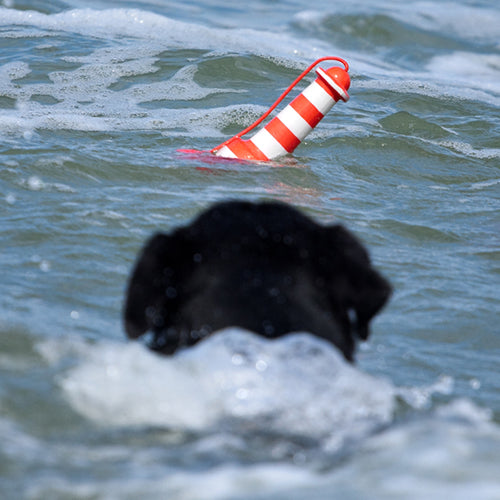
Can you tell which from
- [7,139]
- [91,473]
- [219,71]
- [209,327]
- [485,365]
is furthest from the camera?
[219,71]

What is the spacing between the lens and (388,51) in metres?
15.7

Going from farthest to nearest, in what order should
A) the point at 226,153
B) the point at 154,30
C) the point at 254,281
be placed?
the point at 154,30, the point at 226,153, the point at 254,281

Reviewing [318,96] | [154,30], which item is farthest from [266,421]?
[154,30]

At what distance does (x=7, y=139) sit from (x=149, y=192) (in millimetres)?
1788

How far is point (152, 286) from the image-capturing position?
3.33 m

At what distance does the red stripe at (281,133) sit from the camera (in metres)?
7.71

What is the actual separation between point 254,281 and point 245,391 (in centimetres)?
44

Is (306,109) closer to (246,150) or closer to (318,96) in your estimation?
(318,96)

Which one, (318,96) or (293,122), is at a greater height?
(318,96)

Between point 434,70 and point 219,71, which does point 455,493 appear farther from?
point 434,70

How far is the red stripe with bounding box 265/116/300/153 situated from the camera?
771 centimetres

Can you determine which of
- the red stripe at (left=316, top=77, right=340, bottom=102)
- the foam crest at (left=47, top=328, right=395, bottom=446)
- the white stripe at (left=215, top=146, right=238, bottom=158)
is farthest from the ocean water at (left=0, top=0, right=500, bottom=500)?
the red stripe at (left=316, top=77, right=340, bottom=102)

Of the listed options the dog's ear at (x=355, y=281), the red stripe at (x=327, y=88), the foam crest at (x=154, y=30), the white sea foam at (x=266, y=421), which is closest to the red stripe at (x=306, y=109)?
the red stripe at (x=327, y=88)

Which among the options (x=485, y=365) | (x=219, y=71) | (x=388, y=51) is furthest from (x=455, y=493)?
(x=388, y=51)
